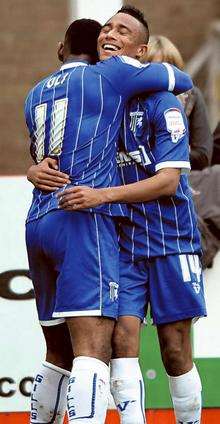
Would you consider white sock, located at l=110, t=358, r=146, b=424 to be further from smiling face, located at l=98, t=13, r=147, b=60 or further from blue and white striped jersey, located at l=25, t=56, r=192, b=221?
smiling face, located at l=98, t=13, r=147, b=60

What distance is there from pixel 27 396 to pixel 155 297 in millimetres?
1591

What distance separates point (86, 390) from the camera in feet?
19.6

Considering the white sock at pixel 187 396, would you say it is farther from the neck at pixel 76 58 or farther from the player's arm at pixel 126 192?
the neck at pixel 76 58

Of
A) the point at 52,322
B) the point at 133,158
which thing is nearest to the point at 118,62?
the point at 133,158

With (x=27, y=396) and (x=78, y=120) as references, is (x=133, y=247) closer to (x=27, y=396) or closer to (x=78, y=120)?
(x=78, y=120)

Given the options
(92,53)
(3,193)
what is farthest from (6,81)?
(92,53)

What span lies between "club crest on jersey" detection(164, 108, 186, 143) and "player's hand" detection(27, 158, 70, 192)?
0.48 m

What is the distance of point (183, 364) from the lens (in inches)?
253

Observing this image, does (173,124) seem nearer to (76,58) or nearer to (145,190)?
(145,190)

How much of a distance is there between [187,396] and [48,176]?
1173mm

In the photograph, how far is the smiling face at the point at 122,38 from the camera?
625 cm

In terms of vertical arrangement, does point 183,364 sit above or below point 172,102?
below

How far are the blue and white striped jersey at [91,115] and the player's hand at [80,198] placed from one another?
113 millimetres

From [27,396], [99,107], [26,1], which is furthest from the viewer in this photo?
[26,1]
